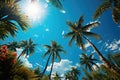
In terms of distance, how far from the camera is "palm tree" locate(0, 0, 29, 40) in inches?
495

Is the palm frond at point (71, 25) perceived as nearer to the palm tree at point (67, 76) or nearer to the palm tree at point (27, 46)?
the palm tree at point (27, 46)

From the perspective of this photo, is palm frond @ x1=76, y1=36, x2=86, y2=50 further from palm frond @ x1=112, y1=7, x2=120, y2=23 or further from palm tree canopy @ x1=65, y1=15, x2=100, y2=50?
palm frond @ x1=112, y1=7, x2=120, y2=23

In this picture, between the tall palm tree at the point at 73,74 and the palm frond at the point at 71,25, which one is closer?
the palm frond at the point at 71,25

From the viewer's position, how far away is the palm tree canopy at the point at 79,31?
40.4m

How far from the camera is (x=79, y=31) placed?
136 ft

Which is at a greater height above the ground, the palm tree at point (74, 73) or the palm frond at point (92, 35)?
the palm tree at point (74, 73)

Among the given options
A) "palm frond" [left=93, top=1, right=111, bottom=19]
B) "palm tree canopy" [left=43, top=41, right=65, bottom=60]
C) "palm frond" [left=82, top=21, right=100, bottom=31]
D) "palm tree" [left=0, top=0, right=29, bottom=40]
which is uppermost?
"palm tree canopy" [left=43, top=41, right=65, bottom=60]

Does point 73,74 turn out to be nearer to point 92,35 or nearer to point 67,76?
point 67,76

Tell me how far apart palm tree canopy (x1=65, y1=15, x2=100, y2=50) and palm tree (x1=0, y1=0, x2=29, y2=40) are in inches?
1087

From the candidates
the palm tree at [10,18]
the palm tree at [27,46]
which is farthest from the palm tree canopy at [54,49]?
the palm tree at [10,18]

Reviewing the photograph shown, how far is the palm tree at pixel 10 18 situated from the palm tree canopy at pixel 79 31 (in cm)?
2761

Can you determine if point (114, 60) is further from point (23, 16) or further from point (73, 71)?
point (73, 71)

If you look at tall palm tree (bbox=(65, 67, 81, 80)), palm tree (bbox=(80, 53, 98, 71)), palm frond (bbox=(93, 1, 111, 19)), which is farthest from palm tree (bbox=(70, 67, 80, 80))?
palm frond (bbox=(93, 1, 111, 19))

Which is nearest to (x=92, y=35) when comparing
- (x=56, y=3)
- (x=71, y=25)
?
(x=71, y=25)
